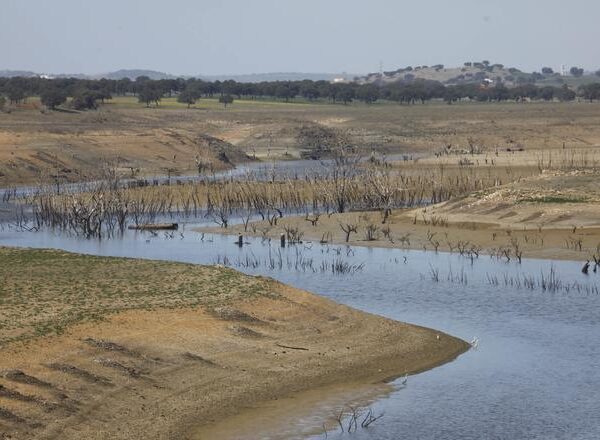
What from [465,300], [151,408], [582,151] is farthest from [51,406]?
[582,151]

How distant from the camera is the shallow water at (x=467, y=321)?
2002 centimetres

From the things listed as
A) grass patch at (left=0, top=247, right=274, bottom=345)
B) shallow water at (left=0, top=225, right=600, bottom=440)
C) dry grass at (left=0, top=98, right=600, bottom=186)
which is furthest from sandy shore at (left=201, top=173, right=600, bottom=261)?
dry grass at (left=0, top=98, right=600, bottom=186)

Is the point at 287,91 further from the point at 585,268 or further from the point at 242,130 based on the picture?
the point at 585,268

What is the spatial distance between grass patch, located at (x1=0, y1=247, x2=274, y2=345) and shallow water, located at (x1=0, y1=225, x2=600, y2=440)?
463 cm

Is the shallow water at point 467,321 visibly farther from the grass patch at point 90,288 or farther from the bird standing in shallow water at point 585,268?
the grass patch at point 90,288

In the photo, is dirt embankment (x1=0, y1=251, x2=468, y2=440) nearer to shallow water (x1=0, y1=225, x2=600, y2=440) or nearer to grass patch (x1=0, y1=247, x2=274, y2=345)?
grass patch (x1=0, y1=247, x2=274, y2=345)

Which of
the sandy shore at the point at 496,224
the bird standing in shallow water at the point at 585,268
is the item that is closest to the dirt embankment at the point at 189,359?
the bird standing in shallow water at the point at 585,268

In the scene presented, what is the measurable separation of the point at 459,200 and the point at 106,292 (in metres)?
26.5

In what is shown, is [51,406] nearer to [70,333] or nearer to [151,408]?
[151,408]

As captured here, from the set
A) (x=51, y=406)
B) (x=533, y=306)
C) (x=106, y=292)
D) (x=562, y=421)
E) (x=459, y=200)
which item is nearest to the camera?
(x=51, y=406)

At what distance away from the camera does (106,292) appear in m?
24.7

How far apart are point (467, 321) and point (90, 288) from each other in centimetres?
891

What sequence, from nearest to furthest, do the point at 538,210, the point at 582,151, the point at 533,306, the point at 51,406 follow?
the point at 51,406, the point at 533,306, the point at 538,210, the point at 582,151

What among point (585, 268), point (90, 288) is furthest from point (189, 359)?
point (585, 268)
